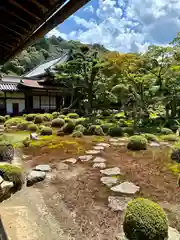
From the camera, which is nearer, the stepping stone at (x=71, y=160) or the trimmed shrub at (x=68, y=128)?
the stepping stone at (x=71, y=160)

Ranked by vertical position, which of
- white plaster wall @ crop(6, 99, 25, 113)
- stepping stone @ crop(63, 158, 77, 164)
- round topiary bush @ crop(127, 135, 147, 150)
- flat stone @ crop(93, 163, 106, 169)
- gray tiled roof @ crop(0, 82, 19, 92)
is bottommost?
flat stone @ crop(93, 163, 106, 169)

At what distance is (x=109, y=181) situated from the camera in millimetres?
4711

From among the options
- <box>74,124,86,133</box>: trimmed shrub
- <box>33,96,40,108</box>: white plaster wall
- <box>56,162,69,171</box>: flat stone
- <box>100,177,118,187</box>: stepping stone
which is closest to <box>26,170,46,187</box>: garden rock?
<box>56,162,69,171</box>: flat stone

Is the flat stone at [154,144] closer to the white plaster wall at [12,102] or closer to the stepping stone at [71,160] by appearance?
the stepping stone at [71,160]

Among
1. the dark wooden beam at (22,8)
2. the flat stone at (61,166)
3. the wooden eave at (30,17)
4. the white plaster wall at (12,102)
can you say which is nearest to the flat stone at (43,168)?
the flat stone at (61,166)

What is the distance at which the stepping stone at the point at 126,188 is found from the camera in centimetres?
420

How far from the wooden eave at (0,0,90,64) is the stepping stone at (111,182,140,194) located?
310 cm

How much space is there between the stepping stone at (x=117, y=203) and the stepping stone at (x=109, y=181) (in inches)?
23.5

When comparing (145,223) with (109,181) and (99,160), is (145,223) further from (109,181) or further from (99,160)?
(99,160)

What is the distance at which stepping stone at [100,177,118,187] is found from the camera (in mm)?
4549

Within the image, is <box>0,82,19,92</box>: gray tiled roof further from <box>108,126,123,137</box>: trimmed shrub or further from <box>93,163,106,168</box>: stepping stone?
<box>93,163,106,168</box>: stepping stone

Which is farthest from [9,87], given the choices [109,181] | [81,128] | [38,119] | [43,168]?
[109,181]

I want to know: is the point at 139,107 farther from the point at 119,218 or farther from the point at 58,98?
the point at 58,98

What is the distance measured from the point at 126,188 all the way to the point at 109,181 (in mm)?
492
